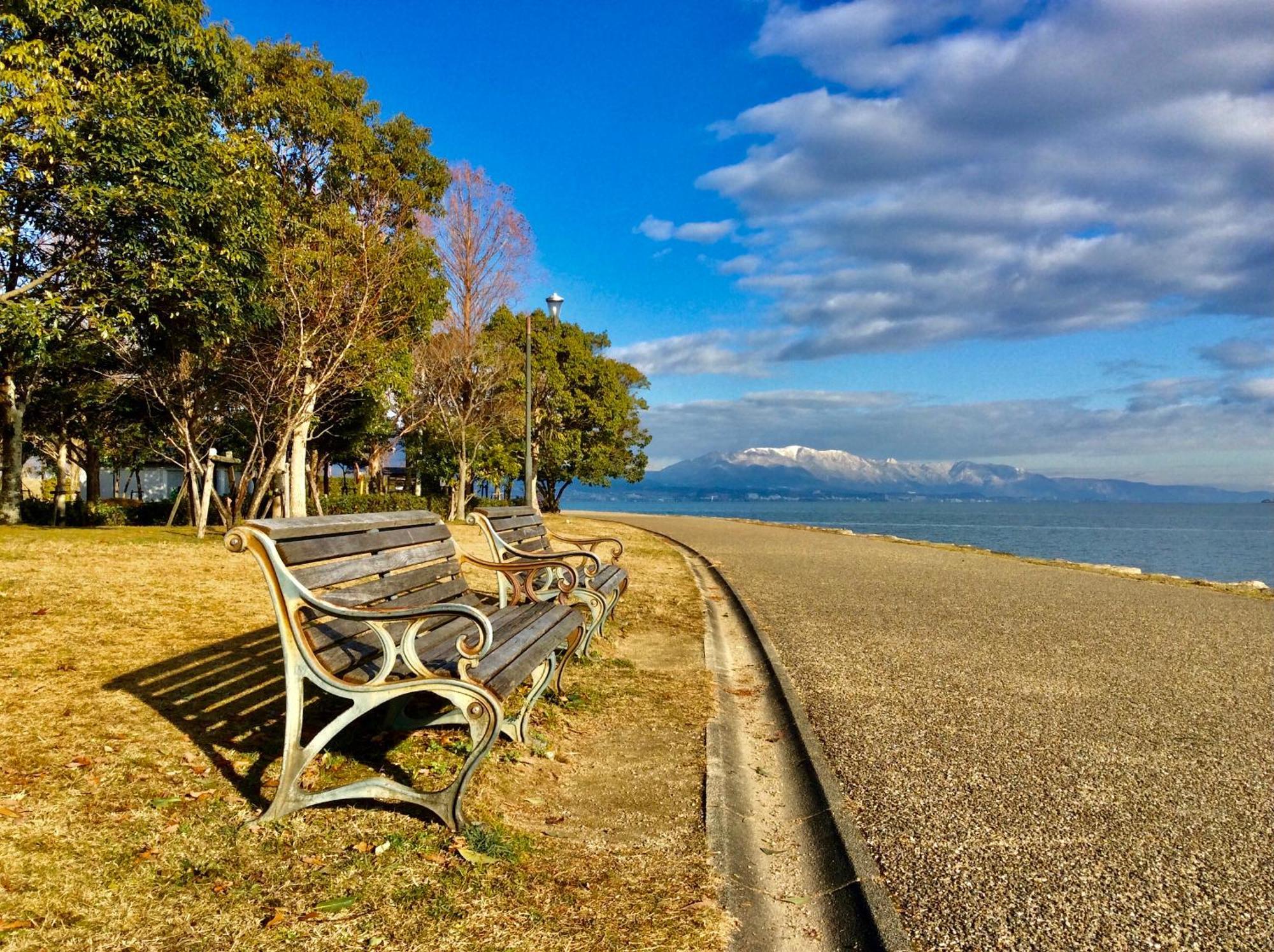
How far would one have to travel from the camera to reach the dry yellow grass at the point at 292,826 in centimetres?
227

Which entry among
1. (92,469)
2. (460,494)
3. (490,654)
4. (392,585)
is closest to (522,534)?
(392,585)

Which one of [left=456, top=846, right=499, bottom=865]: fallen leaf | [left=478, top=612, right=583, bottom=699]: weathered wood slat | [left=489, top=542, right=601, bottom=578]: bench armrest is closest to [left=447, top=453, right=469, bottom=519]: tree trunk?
[left=489, top=542, right=601, bottom=578]: bench armrest

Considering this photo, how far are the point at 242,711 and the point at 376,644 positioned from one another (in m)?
1.20

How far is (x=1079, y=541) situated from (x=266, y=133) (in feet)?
146

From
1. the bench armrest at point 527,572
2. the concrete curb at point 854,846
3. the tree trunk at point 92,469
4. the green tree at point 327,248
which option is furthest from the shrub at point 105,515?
the concrete curb at point 854,846

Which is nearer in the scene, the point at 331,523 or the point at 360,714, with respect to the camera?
the point at 360,714

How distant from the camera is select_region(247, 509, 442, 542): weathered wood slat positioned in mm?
2830

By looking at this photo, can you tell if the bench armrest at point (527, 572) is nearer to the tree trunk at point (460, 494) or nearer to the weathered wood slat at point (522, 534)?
the weathered wood slat at point (522, 534)

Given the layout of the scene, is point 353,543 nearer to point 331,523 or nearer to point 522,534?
point 331,523

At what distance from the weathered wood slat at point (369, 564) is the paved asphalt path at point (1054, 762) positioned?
94.1 inches

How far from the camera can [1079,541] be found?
43969 millimetres

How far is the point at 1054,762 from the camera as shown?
12.8ft

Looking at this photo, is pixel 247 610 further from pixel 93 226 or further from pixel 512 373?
pixel 512 373

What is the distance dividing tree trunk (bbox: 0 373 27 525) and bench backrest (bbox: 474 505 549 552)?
50.7ft
